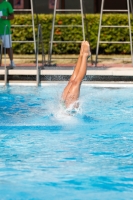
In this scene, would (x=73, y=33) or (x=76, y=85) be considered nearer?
(x=76, y=85)

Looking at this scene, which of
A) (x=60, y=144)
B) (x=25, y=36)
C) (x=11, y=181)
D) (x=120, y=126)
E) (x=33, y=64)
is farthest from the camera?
(x=25, y=36)

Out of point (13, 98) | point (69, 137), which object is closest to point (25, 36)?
point (13, 98)

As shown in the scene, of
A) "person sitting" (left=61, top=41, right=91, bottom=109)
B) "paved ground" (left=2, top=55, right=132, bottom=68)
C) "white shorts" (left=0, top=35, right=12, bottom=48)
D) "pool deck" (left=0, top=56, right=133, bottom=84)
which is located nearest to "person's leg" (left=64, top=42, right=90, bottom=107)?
"person sitting" (left=61, top=41, right=91, bottom=109)

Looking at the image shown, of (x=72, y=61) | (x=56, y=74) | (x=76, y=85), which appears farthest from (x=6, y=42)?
(x=76, y=85)

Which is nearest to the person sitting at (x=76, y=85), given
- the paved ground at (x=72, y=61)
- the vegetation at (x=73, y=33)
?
the paved ground at (x=72, y=61)

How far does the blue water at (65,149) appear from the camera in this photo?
235 inches

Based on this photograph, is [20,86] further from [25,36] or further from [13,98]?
[25,36]

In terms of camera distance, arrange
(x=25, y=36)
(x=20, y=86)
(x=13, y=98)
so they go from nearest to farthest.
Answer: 1. (x=13, y=98)
2. (x=20, y=86)
3. (x=25, y=36)

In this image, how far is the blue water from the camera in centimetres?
596

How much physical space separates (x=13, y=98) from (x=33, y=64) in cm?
310

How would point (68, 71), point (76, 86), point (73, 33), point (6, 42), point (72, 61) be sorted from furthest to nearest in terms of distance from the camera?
point (73, 33) < point (72, 61) < point (6, 42) < point (68, 71) < point (76, 86)

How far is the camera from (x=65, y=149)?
7.34 m

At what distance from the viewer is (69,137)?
26.1ft

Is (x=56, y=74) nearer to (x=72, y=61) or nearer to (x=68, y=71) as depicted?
(x=68, y=71)
